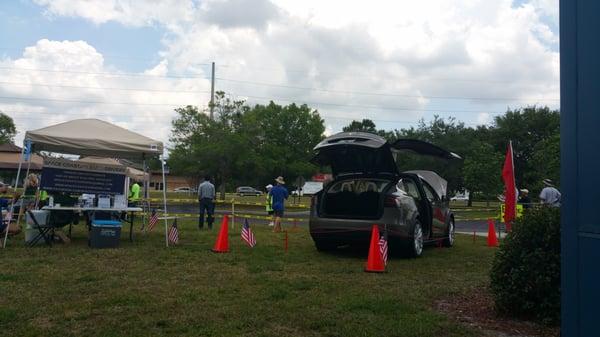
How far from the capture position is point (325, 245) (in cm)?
1032

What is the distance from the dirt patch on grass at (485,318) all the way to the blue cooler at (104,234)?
6.98 meters

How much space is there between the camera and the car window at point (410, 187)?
10028 millimetres

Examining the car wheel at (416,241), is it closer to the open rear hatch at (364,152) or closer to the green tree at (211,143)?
the open rear hatch at (364,152)

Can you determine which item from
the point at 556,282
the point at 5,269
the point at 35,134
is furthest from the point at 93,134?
the point at 556,282

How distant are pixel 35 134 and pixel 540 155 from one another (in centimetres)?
3680

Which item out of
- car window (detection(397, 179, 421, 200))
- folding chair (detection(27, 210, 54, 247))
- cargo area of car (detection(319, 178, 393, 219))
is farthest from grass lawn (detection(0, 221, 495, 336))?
car window (detection(397, 179, 421, 200))

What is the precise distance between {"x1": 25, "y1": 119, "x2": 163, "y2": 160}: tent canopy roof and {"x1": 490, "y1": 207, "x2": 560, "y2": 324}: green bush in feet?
25.9

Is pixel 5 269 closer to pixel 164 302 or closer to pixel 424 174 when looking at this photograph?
pixel 164 302

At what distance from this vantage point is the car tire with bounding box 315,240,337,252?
1018 centimetres

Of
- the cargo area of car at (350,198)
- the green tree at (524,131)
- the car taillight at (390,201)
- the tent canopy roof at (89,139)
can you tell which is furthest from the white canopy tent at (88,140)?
the green tree at (524,131)

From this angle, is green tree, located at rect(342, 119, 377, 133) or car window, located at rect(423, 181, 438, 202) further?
green tree, located at rect(342, 119, 377, 133)

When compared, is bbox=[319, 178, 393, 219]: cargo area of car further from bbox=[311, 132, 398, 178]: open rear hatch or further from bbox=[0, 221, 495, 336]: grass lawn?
bbox=[0, 221, 495, 336]: grass lawn

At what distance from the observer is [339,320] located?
524 cm

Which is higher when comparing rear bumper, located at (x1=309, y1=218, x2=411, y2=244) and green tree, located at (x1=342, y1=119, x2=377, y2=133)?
green tree, located at (x1=342, y1=119, x2=377, y2=133)
